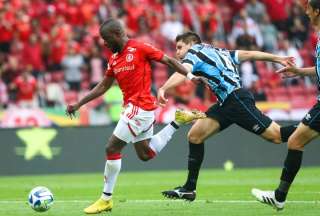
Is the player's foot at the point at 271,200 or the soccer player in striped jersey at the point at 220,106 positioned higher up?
the soccer player in striped jersey at the point at 220,106

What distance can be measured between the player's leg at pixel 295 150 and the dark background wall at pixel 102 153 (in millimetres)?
9336

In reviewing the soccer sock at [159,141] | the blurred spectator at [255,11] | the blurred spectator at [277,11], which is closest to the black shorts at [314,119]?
the soccer sock at [159,141]

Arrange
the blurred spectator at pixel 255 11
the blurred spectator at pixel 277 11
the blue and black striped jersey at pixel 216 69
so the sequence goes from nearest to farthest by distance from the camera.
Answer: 1. the blue and black striped jersey at pixel 216 69
2. the blurred spectator at pixel 255 11
3. the blurred spectator at pixel 277 11

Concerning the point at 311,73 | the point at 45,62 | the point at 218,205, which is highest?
the point at 45,62

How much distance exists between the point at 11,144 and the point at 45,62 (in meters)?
4.09

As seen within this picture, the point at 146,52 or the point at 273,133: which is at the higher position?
the point at 146,52

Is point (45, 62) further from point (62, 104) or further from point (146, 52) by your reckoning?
point (146, 52)

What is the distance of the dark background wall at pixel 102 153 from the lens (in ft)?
64.8

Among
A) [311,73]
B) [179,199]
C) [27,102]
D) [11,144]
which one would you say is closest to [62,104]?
[27,102]

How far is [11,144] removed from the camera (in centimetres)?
1978

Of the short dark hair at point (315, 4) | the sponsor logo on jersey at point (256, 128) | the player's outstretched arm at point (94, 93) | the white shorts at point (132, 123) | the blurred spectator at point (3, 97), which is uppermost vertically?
the short dark hair at point (315, 4)

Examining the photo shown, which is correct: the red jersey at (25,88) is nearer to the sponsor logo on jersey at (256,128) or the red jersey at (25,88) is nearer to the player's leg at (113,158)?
the sponsor logo on jersey at (256,128)

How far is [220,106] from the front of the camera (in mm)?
11922

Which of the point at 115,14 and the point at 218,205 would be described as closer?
the point at 218,205
